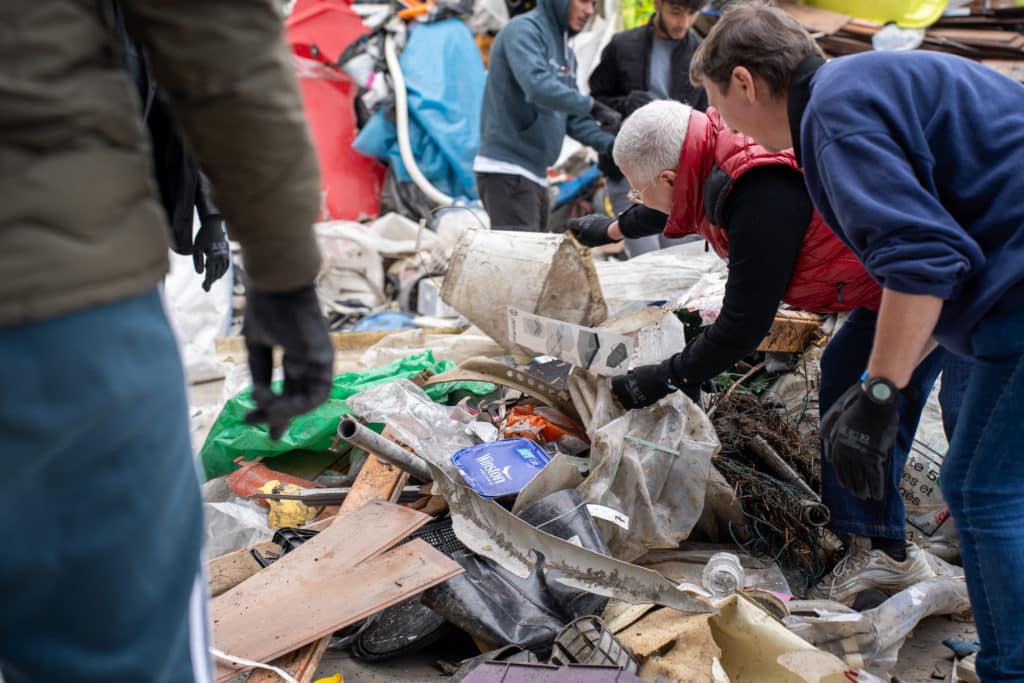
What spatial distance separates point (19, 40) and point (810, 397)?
2876 millimetres

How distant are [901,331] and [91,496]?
4.30 feet

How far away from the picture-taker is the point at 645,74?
433 centimetres

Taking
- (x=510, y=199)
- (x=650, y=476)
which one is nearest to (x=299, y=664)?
(x=650, y=476)

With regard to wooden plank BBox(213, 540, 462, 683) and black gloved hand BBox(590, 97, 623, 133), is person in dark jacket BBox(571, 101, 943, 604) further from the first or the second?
black gloved hand BBox(590, 97, 623, 133)

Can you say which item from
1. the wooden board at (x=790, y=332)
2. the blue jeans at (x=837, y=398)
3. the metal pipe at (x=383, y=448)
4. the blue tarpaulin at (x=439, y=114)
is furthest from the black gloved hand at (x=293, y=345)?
the blue tarpaulin at (x=439, y=114)

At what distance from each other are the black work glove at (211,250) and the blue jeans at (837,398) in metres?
1.70

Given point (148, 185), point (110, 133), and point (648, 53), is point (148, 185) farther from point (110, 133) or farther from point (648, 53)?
point (648, 53)

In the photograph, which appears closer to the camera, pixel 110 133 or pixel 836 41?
pixel 110 133

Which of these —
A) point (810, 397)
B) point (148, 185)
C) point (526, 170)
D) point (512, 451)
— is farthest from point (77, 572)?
point (526, 170)

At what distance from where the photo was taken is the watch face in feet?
5.23

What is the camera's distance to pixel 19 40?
82 cm

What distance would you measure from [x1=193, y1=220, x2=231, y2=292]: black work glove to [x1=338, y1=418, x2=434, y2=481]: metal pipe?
60 cm

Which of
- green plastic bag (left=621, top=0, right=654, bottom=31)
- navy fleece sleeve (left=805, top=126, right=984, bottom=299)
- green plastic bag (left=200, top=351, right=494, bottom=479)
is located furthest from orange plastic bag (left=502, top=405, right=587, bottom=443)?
green plastic bag (left=621, top=0, right=654, bottom=31)

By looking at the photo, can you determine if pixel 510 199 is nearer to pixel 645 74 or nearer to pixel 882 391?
pixel 645 74
